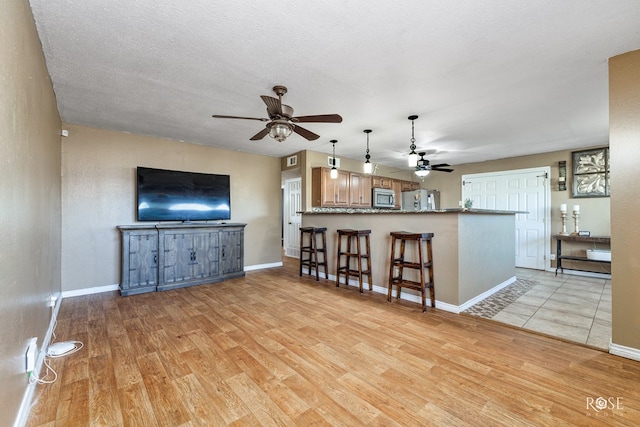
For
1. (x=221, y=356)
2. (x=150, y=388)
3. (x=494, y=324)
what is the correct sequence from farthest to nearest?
(x=494, y=324), (x=221, y=356), (x=150, y=388)

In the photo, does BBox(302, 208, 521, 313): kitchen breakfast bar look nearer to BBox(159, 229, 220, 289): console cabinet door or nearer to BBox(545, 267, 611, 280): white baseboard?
BBox(545, 267, 611, 280): white baseboard

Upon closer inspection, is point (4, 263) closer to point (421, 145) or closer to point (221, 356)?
point (221, 356)

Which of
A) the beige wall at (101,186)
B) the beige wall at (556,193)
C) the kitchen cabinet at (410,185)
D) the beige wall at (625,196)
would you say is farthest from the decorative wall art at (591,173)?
the beige wall at (101,186)

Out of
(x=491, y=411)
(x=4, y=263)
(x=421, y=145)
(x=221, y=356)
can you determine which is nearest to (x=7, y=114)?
(x=4, y=263)

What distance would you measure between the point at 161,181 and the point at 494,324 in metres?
4.98

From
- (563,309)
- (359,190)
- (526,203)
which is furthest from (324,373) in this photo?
(526,203)

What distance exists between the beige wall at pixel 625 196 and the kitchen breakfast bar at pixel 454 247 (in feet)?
4.03

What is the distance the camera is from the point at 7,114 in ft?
3.99

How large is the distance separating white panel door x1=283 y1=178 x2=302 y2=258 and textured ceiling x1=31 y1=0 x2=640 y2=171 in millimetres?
3205

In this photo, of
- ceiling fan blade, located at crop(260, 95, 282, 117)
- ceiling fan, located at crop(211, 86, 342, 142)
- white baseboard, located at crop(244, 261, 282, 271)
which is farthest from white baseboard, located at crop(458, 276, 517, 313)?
white baseboard, located at crop(244, 261, 282, 271)

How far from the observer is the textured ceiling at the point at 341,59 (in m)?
1.76

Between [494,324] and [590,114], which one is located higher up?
[590,114]

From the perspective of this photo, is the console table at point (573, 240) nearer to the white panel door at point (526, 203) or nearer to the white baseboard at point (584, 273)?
the white baseboard at point (584, 273)

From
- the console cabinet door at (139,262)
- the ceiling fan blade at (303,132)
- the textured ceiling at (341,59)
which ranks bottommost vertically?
the console cabinet door at (139,262)
